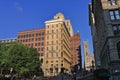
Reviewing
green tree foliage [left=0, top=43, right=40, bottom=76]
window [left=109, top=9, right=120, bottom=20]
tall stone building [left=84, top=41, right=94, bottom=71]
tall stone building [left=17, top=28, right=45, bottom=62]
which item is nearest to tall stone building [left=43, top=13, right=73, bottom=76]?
tall stone building [left=17, top=28, right=45, bottom=62]

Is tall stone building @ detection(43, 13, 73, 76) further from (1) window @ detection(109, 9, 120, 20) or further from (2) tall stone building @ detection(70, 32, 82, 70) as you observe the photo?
(1) window @ detection(109, 9, 120, 20)

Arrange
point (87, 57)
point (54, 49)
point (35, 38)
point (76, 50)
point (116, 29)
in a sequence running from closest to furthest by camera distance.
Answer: point (116, 29), point (54, 49), point (35, 38), point (76, 50), point (87, 57)

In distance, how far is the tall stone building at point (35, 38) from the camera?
117 meters

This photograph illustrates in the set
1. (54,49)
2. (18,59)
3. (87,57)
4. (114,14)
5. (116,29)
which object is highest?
(114,14)

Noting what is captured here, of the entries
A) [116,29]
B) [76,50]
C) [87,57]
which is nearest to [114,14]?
[116,29]

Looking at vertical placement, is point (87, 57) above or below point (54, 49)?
below

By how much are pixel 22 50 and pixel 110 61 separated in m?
46.7

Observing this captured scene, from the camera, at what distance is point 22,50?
255 ft

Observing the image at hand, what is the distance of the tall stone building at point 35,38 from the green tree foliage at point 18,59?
35239mm

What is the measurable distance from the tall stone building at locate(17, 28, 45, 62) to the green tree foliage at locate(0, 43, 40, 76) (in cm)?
3524

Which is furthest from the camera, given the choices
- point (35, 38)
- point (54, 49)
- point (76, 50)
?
point (76, 50)

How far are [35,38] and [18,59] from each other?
4559 centimetres

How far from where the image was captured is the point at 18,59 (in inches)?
2916

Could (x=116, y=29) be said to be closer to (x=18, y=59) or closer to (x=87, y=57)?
(x=18, y=59)
